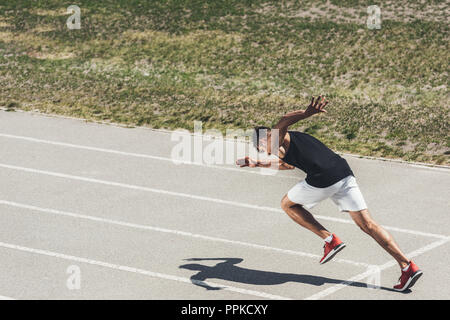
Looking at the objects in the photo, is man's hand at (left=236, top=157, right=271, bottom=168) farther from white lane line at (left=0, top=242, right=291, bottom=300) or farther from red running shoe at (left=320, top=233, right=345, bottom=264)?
white lane line at (left=0, top=242, right=291, bottom=300)

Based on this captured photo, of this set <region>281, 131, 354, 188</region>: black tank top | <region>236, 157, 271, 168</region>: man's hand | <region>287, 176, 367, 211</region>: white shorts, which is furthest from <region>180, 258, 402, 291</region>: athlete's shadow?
<region>236, 157, 271, 168</region>: man's hand

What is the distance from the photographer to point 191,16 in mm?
26562

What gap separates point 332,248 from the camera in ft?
30.5

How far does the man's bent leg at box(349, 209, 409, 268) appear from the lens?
29.0 feet

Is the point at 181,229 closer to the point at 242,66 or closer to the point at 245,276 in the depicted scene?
the point at 245,276

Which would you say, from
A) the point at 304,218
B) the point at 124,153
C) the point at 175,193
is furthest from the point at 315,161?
the point at 124,153

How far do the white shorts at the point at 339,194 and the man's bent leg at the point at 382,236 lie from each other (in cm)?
11

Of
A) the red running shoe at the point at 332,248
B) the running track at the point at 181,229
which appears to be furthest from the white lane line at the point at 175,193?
the red running shoe at the point at 332,248

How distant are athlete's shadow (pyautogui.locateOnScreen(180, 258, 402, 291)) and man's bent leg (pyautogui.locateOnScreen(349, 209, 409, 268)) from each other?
40cm

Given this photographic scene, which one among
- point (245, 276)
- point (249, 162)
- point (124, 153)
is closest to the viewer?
point (249, 162)

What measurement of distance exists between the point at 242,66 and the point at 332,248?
13.5 metres

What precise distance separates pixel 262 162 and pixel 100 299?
7.75 feet

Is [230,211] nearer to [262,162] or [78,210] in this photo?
[78,210]

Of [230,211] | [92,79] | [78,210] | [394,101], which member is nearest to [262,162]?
[230,211]
